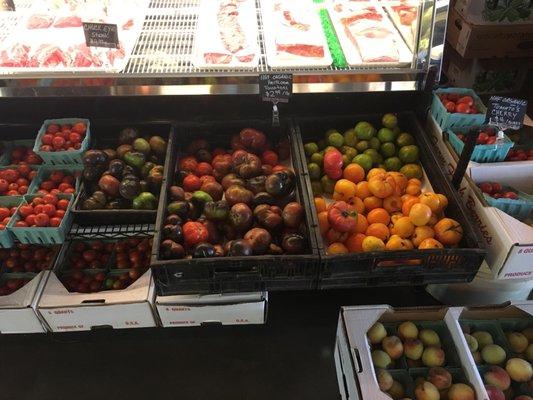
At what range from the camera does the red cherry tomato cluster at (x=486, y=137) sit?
7.75 feet

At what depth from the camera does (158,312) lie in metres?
2.22

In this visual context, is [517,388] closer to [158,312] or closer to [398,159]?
[398,159]

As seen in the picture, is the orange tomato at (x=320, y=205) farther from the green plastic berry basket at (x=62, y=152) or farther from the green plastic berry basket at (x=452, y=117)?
the green plastic berry basket at (x=62, y=152)

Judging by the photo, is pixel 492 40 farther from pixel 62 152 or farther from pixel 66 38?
pixel 62 152

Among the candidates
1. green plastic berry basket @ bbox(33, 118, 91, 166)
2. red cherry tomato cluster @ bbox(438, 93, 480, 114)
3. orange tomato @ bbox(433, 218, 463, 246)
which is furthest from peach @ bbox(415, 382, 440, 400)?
green plastic berry basket @ bbox(33, 118, 91, 166)

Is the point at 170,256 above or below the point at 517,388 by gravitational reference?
above

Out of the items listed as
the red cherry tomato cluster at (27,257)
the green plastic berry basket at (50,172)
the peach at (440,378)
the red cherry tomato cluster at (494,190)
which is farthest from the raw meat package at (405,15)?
the red cherry tomato cluster at (27,257)

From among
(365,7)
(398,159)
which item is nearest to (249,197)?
(398,159)

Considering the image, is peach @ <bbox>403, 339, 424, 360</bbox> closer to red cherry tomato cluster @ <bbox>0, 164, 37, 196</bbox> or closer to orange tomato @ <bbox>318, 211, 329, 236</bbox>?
orange tomato @ <bbox>318, 211, 329, 236</bbox>

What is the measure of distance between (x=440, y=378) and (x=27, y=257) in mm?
2258

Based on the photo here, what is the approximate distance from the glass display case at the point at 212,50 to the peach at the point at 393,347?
131 cm

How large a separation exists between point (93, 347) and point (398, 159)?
2.06 metres

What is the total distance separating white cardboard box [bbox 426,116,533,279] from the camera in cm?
196

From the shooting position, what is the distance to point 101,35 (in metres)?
2.23
